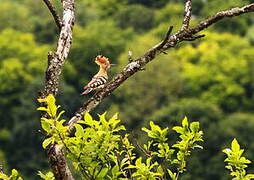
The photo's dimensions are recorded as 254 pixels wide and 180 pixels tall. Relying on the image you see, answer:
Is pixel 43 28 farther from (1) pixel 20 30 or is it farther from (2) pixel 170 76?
(2) pixel 170 76

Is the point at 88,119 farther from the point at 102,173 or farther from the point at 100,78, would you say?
the point at 100,78

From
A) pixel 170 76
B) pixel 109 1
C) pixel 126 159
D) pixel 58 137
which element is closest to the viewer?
pixel 58 137

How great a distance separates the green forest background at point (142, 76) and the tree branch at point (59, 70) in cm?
7257

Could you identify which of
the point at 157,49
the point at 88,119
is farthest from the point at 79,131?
the point at 157,49

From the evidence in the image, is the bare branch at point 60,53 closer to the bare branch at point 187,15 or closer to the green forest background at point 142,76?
the bare branch at point 187,15

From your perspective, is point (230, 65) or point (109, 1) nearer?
point (230, 65)

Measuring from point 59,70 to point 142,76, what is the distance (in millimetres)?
100502

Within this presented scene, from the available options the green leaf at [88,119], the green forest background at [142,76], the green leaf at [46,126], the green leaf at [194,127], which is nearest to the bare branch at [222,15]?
the green leaf at [194,127]

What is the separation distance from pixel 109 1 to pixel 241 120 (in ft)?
191

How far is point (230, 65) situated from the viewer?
113 metres

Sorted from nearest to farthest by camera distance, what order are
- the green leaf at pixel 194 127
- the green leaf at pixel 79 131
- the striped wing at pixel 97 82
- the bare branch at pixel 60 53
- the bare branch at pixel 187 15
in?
the green leaf at pixel 79 131, the bare branch at pixel 60 53, the green leaf at pixel 194 127, the bare branch at pixel 187 15, the striped wing at pixel 97 82

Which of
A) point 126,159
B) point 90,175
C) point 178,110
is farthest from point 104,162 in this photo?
point 178,110

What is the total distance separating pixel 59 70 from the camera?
5723 millimetres

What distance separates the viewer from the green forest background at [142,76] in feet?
296
